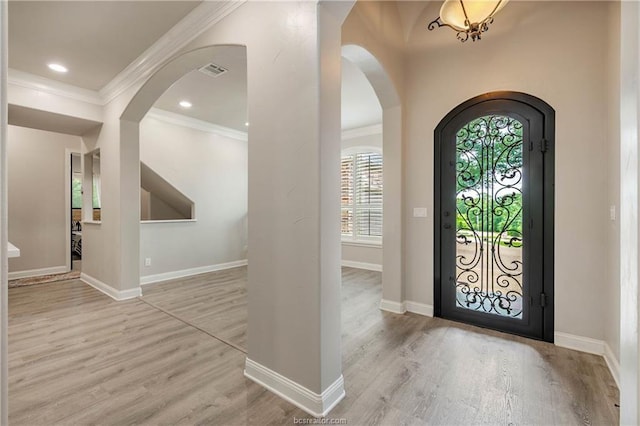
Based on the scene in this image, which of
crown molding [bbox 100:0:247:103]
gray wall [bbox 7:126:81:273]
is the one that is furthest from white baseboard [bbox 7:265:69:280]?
crown molding [bbox 100:0:247:103]

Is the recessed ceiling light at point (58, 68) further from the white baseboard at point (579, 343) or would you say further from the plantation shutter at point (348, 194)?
the white baseboard at point (579, 343)

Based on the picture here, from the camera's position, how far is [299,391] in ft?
5.60

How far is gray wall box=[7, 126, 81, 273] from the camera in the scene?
4.85m

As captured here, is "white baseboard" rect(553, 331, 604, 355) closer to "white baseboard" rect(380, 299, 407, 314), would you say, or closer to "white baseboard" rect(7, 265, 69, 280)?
"white baseboard" rect(380, 299, 407, 314)

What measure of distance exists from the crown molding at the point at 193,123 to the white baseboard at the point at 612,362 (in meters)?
5.80

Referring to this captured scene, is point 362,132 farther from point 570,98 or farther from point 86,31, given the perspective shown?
point 86,31

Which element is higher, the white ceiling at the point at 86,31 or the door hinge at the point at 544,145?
the white ceiling at the point at 86,31

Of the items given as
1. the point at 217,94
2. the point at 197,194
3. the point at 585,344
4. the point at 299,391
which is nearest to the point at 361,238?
the point at 197,194

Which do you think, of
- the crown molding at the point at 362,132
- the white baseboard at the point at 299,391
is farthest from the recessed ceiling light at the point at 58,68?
the crown molding at the point at 362,132

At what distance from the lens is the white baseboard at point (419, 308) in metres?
3.02

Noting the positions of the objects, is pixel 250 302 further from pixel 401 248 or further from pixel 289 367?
pixel 401 248

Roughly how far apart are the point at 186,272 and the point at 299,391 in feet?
12.8

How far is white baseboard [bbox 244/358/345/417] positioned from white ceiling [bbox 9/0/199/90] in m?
2.89

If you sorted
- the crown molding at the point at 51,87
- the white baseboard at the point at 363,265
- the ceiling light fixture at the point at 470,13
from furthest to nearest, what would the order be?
the white baseboard at the point at 363,265
the crown molding at the point at 51,87
the ceiling light fixture at the point at 470,13
